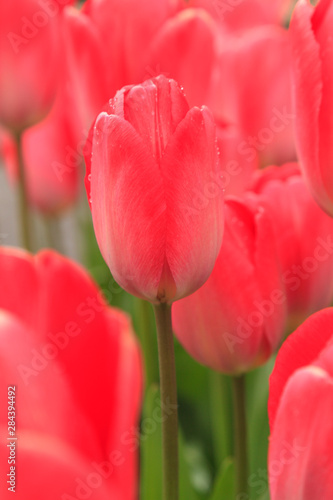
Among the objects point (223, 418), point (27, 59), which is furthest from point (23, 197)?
point (223, 418)

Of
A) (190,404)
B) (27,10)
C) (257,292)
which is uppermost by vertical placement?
(27,10)

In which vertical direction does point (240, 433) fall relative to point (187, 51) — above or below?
below

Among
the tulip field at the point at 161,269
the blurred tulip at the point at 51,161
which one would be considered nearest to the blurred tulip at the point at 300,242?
the tulip field at the point at 161,269

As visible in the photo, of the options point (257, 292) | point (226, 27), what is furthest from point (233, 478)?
point (226, 27)

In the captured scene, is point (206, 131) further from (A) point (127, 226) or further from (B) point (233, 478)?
(B) point (233, 478)

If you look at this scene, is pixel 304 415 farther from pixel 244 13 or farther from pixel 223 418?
pixel 244 13

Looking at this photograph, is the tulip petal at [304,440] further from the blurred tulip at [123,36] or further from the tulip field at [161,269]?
the blurred tulip at [123,36]

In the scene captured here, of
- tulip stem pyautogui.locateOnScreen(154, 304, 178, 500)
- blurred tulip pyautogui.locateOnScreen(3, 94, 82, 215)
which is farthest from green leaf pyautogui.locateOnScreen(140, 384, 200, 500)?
blurred tulip pyautogui.locateOnScreen(3, 94, 82, 215)
